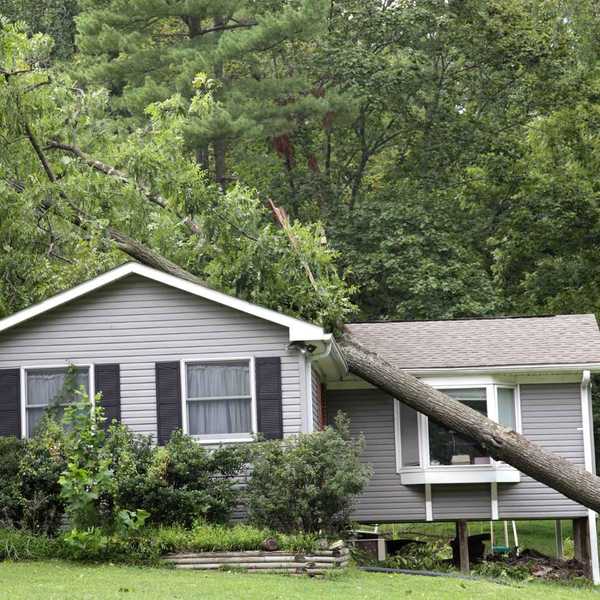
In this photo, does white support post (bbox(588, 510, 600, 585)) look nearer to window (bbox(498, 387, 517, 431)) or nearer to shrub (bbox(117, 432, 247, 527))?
window (bbox(498, 387, 517, 431))

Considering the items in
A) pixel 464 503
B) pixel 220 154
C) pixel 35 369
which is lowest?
pixel 464 503

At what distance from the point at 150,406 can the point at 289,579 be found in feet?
12.5

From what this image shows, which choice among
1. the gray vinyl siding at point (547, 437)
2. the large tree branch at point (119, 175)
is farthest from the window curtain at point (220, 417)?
the large tree branch at point (119, 175)

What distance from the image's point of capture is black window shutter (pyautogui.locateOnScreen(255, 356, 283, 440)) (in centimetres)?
1706

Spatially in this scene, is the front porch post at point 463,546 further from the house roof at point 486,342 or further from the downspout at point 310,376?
the downspout at point 310,376

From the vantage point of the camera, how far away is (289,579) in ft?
47.6

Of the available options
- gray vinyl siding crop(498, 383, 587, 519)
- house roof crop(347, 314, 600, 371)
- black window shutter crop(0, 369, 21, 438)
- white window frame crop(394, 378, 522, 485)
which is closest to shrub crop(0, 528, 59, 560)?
black window shutter crop(0, 369, 21, 438)

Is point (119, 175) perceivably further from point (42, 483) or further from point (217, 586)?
point (217, 586)

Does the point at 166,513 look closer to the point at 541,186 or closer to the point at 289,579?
the point at 289,579

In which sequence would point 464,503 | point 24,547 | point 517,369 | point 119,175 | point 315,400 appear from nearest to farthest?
point 24,547, point 315,400, point 517,369, point 464,503, point 119,175

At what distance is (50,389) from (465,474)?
618 cm

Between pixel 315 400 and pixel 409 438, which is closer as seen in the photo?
pixel 315 400

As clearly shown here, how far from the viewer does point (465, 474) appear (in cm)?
1891

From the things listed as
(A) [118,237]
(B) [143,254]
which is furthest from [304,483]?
(A) [118,237]
